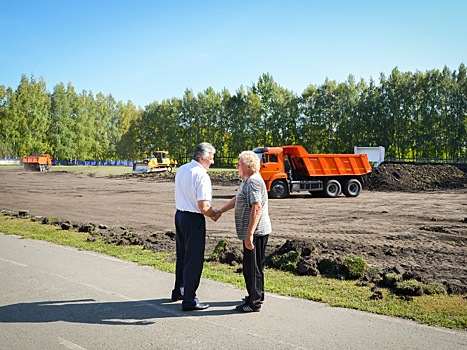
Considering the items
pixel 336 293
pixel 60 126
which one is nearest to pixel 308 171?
pixel 336 293

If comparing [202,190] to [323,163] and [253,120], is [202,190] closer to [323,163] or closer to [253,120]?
[323,163]

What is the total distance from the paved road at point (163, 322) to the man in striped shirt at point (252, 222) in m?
0.28

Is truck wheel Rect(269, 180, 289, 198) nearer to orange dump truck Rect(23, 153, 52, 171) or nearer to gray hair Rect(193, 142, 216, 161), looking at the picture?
gray hair Rect(193, 142, 216, 161)

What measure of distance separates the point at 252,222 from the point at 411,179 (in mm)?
27720

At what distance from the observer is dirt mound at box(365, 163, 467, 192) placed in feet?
90.6

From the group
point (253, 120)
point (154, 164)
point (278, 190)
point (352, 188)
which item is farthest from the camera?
point (253, 120)

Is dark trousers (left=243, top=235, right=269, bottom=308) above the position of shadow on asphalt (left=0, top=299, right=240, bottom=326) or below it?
above

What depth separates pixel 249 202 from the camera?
4602 mm

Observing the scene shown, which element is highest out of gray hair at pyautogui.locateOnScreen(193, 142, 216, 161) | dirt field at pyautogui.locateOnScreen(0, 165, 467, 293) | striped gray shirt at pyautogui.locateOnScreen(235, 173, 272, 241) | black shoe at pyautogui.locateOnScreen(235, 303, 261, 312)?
gray hair at pyautogui.locateOnScreen(193, 142, 216, 161)

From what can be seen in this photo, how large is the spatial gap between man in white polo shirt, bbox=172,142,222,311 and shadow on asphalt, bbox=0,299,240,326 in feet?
0.70

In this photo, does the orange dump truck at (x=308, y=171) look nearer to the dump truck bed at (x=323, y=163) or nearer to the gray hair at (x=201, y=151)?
the dump truck bed at (x=323, y=163)

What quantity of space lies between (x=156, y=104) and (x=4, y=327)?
305 feet

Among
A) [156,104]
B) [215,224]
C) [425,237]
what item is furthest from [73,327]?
[156,104]

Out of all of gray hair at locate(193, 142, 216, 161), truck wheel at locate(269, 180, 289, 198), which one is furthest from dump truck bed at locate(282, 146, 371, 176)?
gray hair at locate(193, 142, 216, 161)
